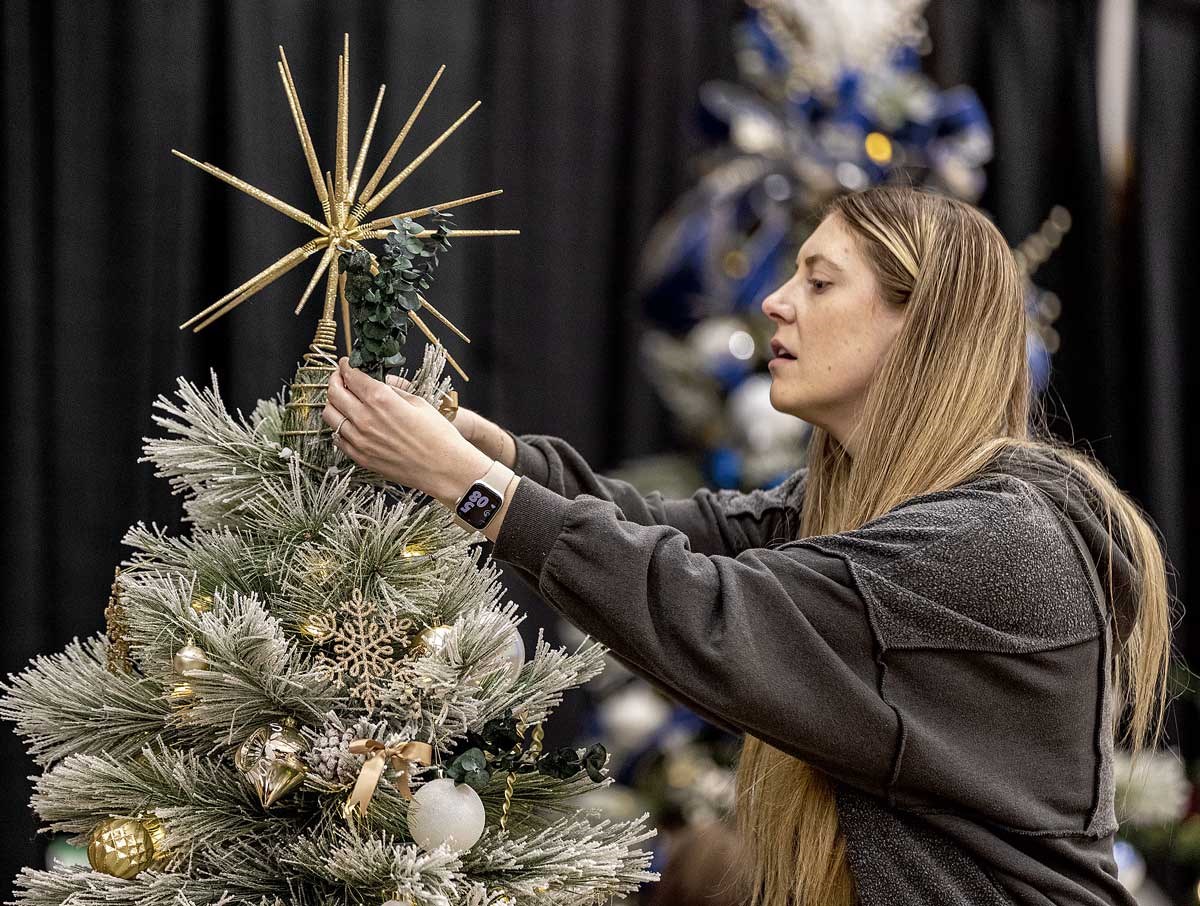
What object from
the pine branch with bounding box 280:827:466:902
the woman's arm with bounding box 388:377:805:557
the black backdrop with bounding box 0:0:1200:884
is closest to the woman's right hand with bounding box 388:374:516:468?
the woman's arm with bounding box 388:377:805:557

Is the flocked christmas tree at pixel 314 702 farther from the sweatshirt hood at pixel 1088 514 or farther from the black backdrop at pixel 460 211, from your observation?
the black backdrop at pixel 460 211

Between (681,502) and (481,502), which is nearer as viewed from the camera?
Answer: (481,502)

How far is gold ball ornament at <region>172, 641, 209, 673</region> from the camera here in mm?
904

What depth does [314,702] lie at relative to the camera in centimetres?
94

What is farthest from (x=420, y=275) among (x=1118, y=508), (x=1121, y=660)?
(x=1121, y=660)

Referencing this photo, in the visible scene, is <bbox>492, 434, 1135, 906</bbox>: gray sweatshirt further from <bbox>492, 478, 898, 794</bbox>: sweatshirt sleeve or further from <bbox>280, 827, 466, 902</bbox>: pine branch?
<bbox>280, 827, 466, 902</bbox>: pine branch

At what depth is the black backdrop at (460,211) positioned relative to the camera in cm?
195

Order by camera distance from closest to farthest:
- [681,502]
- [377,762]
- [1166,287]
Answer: [377,762]
[681,502]
[1166,287]

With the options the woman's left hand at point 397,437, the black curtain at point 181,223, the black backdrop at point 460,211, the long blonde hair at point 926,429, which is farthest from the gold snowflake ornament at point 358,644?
the black curtain at point 181,223

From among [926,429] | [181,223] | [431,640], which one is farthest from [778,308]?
[181,223]

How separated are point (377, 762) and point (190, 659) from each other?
16cm

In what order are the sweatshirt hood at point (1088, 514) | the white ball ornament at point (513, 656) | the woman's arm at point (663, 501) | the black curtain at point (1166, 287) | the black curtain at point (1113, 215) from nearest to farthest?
1. the white ball ornament at point (513, 656)
2. the sweatshirt hood at point (1088, 514)
3. the woman's arm at point (663, 501)
4. the black curtain at point (1113, 215)
5. the black curtain at point (1166, 287)

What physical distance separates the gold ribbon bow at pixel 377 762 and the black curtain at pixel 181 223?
109cm

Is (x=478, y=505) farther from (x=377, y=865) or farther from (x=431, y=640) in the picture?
(x=377, y=865)
